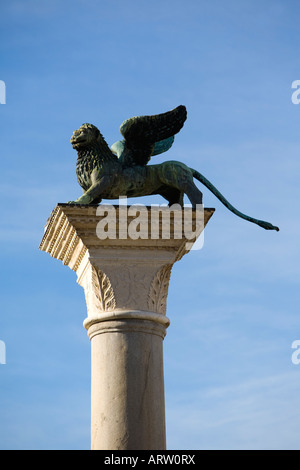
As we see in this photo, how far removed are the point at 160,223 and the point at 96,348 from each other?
5.25ft

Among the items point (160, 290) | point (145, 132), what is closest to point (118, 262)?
point (160, 290)

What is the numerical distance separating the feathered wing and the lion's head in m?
0.35

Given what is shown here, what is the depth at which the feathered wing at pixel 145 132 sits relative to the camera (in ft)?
35.6

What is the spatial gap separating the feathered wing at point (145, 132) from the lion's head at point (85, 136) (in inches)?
13.8

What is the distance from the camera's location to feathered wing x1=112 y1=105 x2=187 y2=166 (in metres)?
10.9

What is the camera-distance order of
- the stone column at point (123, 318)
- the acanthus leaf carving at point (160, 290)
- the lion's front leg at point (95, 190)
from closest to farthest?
1. the stone column at point (123, 318)
2. the acanthus leaf carving at point (160, 290)
3. the lion's front leg at point (95, 190)

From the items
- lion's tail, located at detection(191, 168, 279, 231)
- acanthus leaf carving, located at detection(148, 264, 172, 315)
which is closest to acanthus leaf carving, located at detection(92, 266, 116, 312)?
acanthus leaf carving, located at detection(148, 264, 172, 315)

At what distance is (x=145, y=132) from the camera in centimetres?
1089

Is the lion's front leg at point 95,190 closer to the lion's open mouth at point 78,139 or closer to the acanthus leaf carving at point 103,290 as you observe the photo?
the lion's open mouth at point 78,139

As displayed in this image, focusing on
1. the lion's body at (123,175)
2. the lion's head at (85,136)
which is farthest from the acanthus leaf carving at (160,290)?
the lion's head at (85,136)

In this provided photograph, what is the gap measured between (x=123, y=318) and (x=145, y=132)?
241 centimetres
